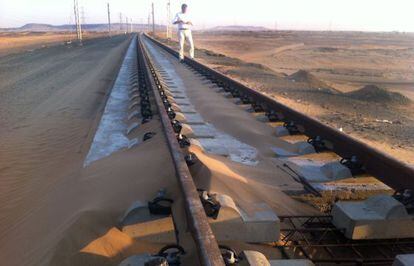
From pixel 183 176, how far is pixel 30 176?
2.84 metres

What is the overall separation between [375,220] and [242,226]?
94 cm

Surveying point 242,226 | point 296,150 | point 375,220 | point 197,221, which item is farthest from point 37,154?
point 375,220

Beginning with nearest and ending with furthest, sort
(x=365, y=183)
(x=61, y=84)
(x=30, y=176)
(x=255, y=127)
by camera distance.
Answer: (x=365, y=183), (x=30, y=176), (x=255, y=127), (x=61, y=84)

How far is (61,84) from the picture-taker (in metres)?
14.0

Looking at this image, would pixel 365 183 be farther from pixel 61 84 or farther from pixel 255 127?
pixel 61 84

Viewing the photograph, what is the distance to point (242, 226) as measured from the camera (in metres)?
2.89

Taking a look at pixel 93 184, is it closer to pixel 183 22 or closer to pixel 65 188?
pixel 65 188

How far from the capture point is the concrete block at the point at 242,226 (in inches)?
112

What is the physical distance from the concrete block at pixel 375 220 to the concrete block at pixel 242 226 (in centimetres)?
50

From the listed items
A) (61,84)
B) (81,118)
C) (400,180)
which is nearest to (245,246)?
(400,180)

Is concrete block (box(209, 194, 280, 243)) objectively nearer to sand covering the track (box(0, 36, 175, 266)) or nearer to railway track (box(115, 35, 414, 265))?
railway track (box(115, 35, 414, 265))

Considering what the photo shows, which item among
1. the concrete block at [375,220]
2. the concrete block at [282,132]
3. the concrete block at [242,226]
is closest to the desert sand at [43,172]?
the concrete block at [242,226]

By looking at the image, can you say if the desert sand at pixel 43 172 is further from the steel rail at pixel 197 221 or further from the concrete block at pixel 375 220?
the concrete block at pixel 375 220

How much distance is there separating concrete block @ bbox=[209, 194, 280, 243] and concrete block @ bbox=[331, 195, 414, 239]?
1.64 ft
